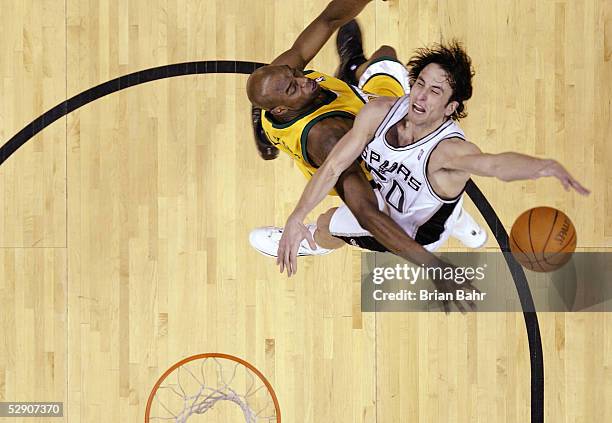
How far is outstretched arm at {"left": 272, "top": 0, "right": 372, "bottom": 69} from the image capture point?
3.22 meters

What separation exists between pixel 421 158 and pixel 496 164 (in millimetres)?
343

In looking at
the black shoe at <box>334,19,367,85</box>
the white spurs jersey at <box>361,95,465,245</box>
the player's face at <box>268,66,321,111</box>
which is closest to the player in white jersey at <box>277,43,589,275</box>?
the white spurs jersey at <box>361,95,465,245</box>

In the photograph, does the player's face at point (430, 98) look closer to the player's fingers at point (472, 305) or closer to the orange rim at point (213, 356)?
the player's fingers at point (472, 305)

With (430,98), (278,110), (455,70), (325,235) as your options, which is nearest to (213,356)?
(325,235)

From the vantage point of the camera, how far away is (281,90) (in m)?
2.95

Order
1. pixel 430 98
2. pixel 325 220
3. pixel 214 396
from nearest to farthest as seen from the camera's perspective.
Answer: pixel 430 98
pixel 325 220
pixel 214 396

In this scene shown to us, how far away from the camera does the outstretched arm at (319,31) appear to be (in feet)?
10.6

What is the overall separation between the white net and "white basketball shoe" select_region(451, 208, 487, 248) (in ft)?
3.69

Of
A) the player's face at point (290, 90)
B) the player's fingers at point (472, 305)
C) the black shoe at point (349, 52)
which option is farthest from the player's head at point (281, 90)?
the player's fingers at point (472, 305)

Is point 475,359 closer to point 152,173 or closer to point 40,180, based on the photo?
point 152,173

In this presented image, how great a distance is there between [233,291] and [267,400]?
1.71 feet

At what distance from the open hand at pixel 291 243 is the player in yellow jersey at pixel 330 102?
2.5 inches

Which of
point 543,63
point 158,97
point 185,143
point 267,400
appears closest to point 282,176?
point 185,143

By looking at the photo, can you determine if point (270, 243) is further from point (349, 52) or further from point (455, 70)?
point (455, 70)
